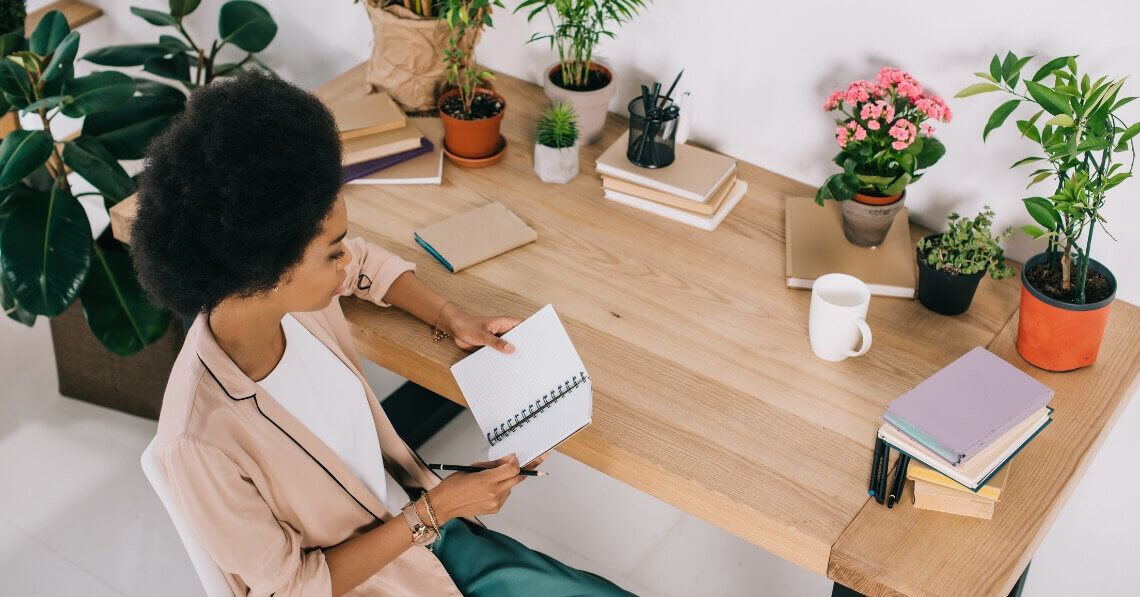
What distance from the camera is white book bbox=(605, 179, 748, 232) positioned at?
5.46 ft

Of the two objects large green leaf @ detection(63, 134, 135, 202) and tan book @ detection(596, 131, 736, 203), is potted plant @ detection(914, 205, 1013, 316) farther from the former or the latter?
large green leaf @ detection(63, 134, 135, 202)

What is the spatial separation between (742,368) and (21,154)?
1353 millimetres

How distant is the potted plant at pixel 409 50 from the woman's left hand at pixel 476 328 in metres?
0.64

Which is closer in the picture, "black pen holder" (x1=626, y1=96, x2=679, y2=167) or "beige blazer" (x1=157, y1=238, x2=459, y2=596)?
"beige blazer" (x1=157, y1=238, x2=459, y2=596)

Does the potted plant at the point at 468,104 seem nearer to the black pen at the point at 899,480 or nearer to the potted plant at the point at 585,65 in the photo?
the potted plant at the point at 585,65

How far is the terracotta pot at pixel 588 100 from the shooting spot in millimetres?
1769

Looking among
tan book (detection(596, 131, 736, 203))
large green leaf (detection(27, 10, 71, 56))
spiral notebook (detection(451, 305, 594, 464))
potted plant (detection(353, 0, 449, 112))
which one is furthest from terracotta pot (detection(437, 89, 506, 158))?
large green leaf (detection(27, 10, 71, 56))

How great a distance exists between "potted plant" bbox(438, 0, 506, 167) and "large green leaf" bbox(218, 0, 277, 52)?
0.60 m

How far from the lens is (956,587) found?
110 cm


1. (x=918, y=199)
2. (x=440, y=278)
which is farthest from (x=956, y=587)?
(x=440, y=278)

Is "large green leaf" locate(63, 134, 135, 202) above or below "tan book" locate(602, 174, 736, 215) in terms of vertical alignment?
below

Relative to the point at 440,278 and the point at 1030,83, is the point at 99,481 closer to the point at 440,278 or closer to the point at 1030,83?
the point at 440,278

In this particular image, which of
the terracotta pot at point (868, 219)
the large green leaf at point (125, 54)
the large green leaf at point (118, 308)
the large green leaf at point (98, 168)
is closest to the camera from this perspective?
the terracotta pot at point (868, 219)

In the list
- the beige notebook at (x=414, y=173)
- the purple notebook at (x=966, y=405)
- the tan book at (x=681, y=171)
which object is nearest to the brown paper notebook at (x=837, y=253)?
the tan book at (x=681, y=171)
